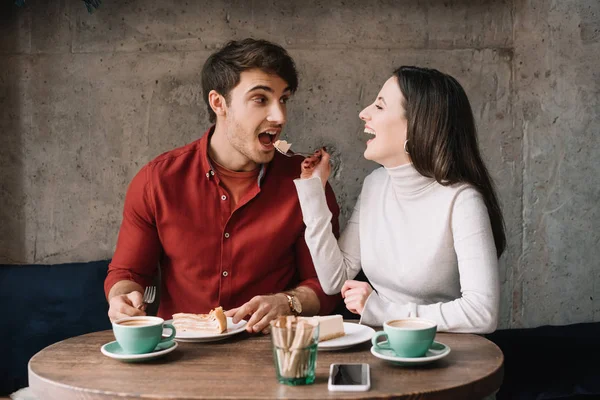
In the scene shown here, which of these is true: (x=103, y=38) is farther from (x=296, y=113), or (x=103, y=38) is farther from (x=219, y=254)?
(x=219, y=254)

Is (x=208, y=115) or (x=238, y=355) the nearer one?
(x=238, y=355)

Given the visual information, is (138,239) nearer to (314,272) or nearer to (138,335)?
(314,272)

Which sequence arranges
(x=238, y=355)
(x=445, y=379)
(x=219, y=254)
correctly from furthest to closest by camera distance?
(x=219, y=254)
(x=238, y=355)
(x=445, y=379)

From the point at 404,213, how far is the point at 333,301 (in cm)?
42

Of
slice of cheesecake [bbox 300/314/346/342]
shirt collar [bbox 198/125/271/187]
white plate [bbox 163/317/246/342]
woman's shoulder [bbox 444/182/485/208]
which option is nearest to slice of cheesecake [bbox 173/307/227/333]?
white plate [bbox 163/317/246/342]

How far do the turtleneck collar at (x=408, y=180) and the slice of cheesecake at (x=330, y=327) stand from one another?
711 mm

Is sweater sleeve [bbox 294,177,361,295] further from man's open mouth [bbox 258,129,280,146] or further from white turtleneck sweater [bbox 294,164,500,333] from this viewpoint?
man's open mouth [bbox 258,129,280,146]

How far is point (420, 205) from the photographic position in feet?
7.68

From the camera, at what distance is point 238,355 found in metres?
1.73

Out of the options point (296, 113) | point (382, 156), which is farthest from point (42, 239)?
point (382, 156)

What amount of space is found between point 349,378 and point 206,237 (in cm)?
114

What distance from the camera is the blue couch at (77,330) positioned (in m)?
2.53

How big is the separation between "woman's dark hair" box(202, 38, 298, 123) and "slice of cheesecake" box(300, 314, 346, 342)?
3.70ft

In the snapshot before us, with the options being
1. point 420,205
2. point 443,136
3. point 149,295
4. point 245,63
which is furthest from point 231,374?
point 245,63
